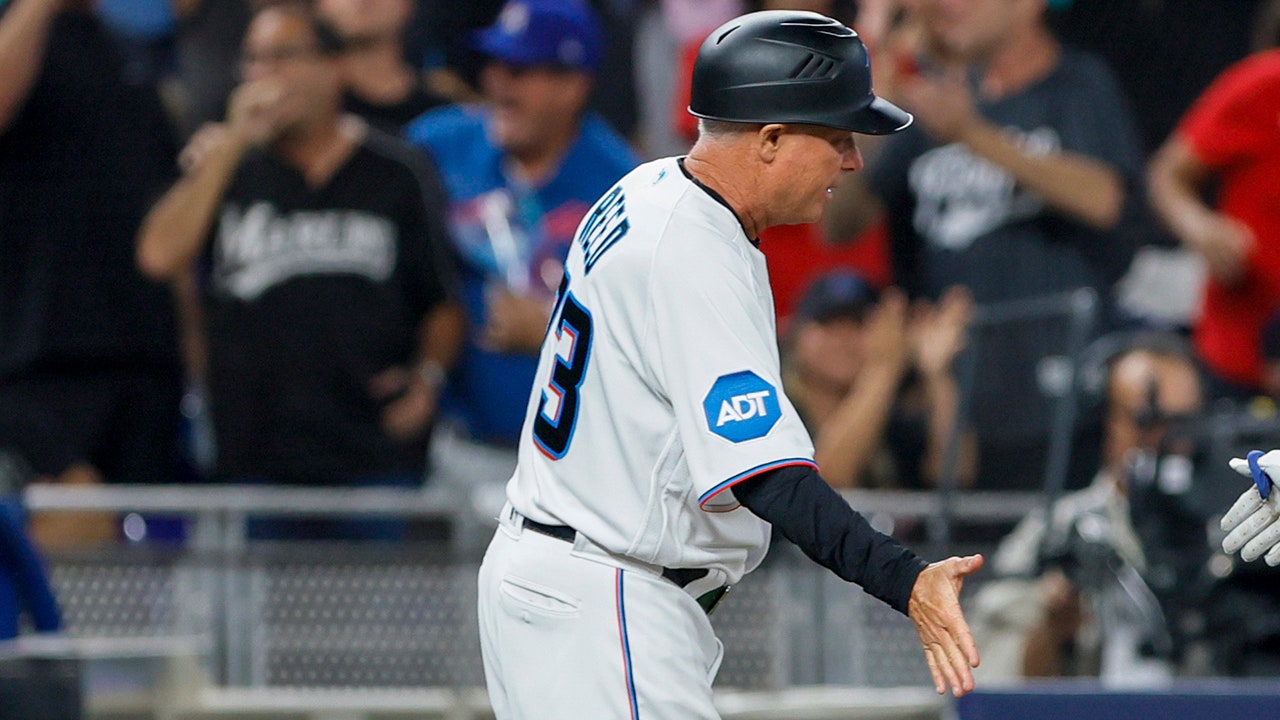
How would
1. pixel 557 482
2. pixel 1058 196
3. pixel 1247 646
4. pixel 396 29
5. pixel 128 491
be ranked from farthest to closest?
pixel 396 29, pixel 1058 196, pixel 128 491, pixel 1247 646, pixel 557 482

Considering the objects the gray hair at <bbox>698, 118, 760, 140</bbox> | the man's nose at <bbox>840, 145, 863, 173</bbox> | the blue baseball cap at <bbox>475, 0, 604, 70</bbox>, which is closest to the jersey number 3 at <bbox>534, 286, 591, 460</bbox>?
the gray hair at <bbox>698, 118, 760, 140</bbox>

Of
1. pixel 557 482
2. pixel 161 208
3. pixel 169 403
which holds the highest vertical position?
pixel 557 482

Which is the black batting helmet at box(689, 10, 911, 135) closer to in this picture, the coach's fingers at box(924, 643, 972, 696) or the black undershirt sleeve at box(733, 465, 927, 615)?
the black undershirt sleeve at box(733, 465, 927, 615)

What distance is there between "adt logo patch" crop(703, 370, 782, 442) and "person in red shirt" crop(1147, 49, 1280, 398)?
3.62 metres

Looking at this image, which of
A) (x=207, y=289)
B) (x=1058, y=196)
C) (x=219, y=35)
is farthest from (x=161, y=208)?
(x=1058, y=196)

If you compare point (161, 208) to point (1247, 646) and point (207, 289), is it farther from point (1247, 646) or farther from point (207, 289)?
point (1247, 646)

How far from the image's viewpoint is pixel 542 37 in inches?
267

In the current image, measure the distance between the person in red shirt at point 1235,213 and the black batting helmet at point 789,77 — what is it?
11.1 feet

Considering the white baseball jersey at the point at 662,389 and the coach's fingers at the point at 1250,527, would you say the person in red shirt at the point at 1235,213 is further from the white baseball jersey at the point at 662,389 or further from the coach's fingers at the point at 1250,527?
the white baseball jersey at the point at 662,389

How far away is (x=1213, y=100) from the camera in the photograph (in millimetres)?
6508

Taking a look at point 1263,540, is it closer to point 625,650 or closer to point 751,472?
point 751,472

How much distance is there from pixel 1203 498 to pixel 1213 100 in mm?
2004

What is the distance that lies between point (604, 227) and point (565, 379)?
27 cm

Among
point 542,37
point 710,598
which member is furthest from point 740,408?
point 542,37
